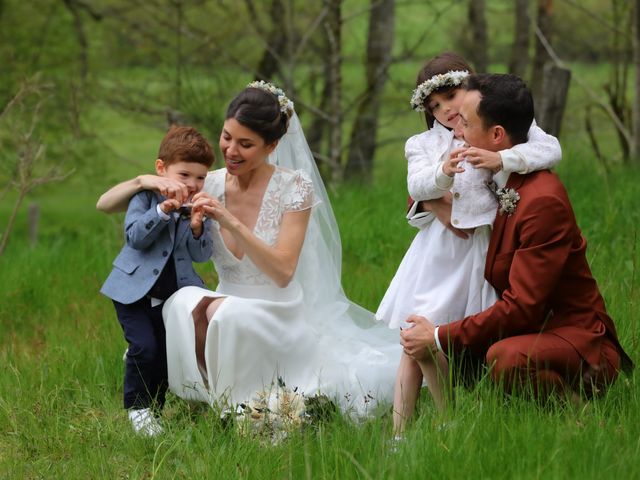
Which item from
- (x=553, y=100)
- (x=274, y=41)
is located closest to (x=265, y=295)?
(x=553, y=100)

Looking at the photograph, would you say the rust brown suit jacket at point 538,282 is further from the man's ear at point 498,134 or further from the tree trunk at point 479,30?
the tree trunk at point 479,30

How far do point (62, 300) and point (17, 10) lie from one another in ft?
33.6

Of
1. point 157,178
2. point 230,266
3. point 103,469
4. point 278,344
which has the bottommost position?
point 103,469

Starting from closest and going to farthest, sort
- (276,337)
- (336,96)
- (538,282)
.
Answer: (538,282)
(276,337)
(336,96)

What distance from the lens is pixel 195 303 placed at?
4352mm

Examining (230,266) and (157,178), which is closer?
(157,178)

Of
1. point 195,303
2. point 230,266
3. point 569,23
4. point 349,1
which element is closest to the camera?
point 195,303

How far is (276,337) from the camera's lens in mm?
4441

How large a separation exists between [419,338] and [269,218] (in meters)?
1.17

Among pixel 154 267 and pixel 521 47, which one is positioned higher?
pixel 521 47

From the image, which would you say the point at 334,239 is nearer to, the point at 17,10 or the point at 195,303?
the point at 195,303

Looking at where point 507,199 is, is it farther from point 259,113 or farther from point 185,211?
point 185,211

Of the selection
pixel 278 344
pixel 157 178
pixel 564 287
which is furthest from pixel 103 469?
pixel 564 287

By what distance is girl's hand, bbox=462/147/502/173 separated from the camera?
3.75 metres
